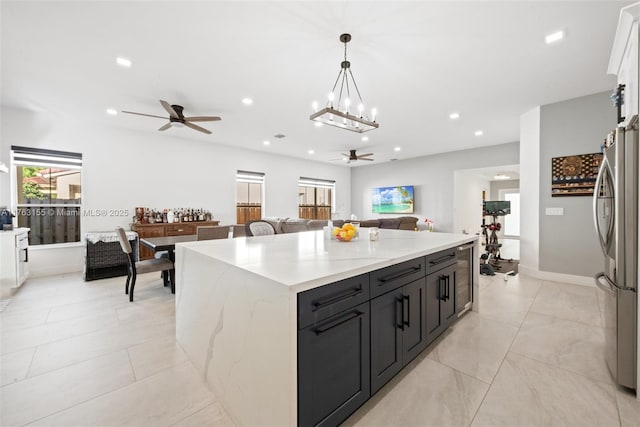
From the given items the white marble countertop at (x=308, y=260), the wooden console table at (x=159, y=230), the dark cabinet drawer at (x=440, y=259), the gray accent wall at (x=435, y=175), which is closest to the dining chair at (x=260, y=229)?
the white marble countertop at (x=308, y=260)

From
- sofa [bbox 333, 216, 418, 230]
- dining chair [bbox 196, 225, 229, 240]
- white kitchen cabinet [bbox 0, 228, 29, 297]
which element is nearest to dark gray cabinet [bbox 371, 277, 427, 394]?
dining chair [bbox 196, 225, 229, 240]

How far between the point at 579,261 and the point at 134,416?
5.41 metres

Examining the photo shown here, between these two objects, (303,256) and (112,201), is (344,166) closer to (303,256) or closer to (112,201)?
(112,201)

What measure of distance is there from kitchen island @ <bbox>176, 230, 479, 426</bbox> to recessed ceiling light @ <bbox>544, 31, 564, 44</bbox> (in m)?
2.33

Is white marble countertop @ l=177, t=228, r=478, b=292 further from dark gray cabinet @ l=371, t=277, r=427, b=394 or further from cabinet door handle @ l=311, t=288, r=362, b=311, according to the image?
dark gray cabinet @ l=371, t=277, r=427, b=394

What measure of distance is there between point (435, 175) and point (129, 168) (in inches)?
311

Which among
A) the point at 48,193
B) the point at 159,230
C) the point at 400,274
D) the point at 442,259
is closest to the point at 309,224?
the point at 159,230

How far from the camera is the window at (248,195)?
7031 millimetres

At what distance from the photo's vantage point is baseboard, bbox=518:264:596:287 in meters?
3.69

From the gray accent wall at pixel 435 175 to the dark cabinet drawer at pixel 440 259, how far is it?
5.69 metres

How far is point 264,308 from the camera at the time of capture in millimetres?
1147

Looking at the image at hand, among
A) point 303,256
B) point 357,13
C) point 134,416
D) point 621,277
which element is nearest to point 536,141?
point 621,277

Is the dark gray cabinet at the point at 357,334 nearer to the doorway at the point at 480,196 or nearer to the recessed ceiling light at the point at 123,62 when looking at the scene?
the recessed ceiling light at the point at 123,62

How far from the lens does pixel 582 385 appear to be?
5.40 feet
